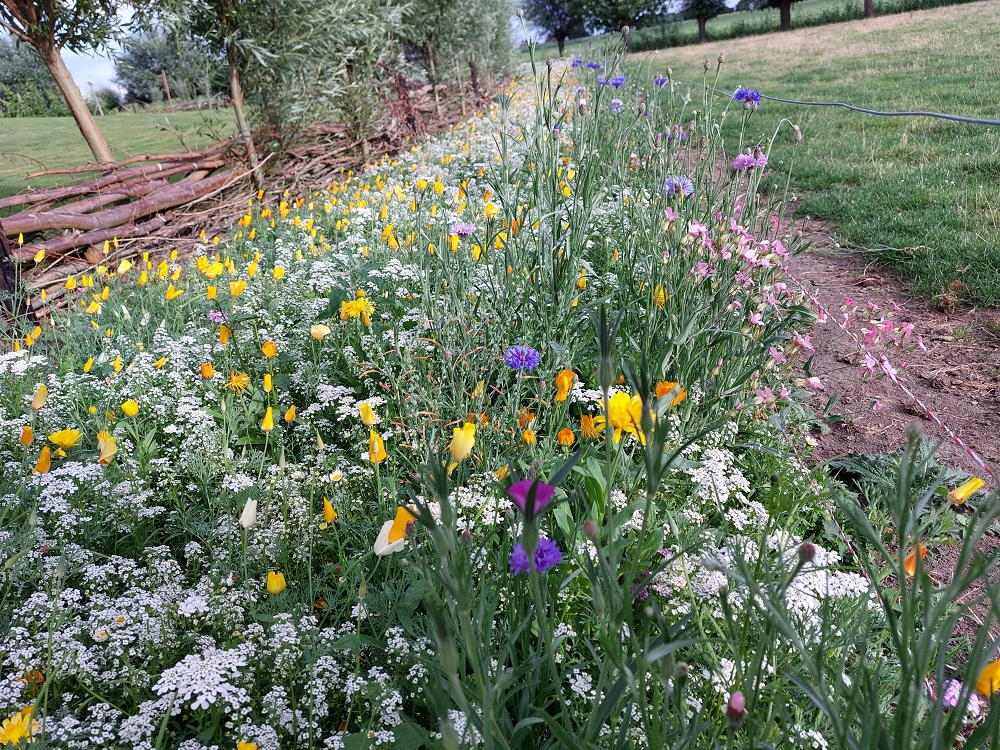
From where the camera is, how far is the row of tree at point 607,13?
40375 millimetres

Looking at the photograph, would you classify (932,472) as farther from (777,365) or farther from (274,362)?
(274,362)

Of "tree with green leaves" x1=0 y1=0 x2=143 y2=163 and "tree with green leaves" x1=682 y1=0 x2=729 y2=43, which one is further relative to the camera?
"tree with green leaves" x1=682 y1=0 x2=729 y2=43

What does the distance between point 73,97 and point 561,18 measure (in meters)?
48.5

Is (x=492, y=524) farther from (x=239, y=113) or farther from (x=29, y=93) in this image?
(x=29, y=93)

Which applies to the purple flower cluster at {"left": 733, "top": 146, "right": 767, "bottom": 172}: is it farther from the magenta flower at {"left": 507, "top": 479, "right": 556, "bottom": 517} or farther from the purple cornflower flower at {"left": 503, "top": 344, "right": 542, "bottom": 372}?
the magenta flower at {"left": 507, "top": 479, "right": 556, "bottom": 517}

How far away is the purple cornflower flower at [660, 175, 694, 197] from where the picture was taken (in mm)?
2379

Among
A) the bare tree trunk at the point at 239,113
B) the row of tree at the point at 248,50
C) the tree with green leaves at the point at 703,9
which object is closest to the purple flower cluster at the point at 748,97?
the row of tree at the point at 248,50

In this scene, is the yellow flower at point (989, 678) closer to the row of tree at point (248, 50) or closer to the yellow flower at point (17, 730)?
the yellow flower at point (17, 730)

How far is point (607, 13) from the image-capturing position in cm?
4294

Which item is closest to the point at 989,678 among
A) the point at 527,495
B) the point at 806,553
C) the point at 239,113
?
the point at 806,553

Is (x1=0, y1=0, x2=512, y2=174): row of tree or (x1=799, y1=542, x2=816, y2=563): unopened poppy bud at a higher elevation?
(x1=0, y1=0, x2=512, y2=174): row of tree

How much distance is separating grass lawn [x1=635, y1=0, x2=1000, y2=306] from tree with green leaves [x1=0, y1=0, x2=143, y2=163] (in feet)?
14.4

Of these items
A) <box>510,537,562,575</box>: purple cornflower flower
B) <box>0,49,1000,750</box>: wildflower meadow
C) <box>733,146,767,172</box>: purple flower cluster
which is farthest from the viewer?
<box>733,146,767,172</box>: purple flower cluster

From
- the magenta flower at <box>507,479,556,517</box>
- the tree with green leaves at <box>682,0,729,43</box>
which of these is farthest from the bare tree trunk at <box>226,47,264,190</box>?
the tree with green leaves at <box>682,0,729,43</box>
